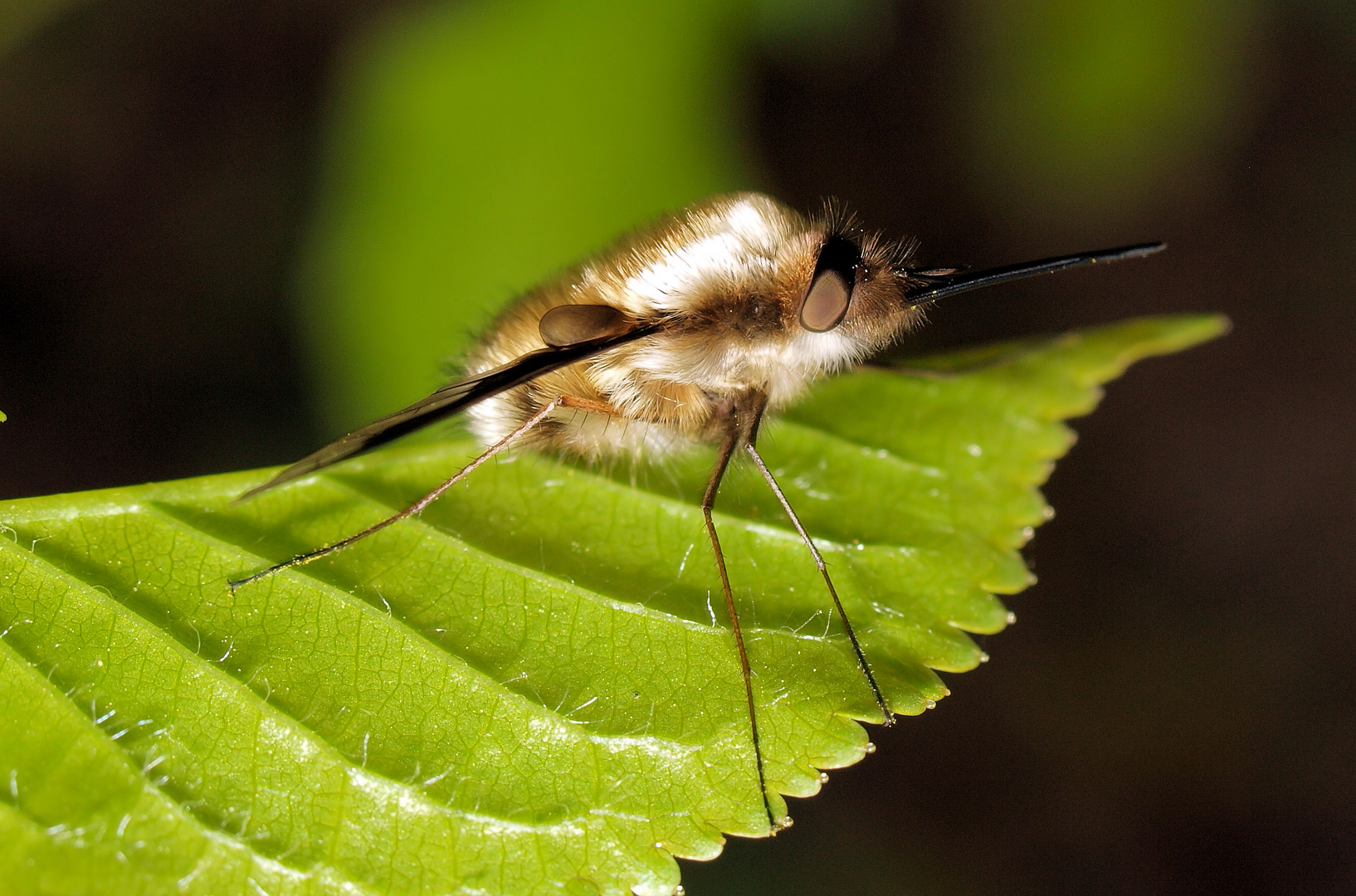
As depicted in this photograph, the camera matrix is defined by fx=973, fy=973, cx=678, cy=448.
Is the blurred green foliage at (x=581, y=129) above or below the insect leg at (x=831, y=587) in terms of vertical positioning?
above

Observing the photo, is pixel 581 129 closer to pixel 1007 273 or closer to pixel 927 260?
pixel 927 260

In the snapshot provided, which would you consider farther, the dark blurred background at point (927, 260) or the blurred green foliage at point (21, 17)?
the dark blurred background at point (927, 260)

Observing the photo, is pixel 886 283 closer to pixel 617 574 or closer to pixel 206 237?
pixel 617 574

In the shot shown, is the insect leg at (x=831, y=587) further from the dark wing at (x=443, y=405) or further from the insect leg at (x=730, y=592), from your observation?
the dark wing at (x=443, y=405)

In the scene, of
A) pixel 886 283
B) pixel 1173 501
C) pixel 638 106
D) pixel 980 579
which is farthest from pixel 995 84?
pixel 980 579

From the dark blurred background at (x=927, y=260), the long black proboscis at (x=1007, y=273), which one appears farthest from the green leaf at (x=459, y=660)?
the dark blurred background at (x=927, y=260)

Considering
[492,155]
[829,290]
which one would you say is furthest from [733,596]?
[492,155]
